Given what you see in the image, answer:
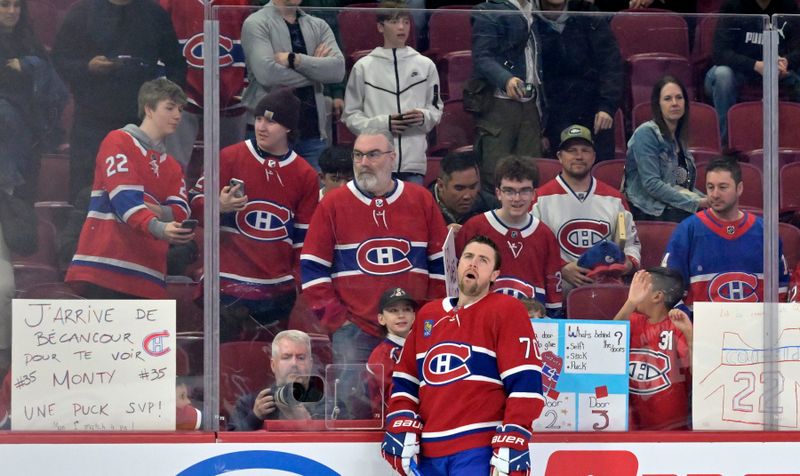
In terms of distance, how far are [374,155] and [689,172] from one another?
43.7 inches

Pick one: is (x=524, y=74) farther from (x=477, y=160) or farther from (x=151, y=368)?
(x=151, y=368)

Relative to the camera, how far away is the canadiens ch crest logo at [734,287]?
407 centimetres

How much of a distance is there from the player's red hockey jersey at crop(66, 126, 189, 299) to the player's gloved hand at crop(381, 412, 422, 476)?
91cm

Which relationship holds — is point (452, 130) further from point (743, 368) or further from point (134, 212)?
point (743, 368)

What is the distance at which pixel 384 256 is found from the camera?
3979 millimetres

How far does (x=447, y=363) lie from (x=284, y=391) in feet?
1.97

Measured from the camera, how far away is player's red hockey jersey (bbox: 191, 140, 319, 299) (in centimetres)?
393

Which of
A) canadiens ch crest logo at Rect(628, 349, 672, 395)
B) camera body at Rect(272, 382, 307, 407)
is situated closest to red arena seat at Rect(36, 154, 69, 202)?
camera body at Rect(272, 382, 307, 407)

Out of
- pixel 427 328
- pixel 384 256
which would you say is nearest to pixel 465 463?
pixel 427 328

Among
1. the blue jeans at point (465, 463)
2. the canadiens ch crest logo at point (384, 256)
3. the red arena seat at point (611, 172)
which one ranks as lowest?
the blue jeans at point (465, 463)

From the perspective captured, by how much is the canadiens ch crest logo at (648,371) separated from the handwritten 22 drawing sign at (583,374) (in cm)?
4

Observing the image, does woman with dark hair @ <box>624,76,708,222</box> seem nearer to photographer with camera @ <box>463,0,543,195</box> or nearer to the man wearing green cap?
the man wearing green cap

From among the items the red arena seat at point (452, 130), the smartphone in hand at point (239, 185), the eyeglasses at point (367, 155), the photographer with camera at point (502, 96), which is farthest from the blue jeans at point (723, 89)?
the smartphone in hand at point (239, 185)

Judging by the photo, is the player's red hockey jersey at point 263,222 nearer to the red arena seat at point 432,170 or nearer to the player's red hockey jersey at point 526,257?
the red arena seat at point 432,170
